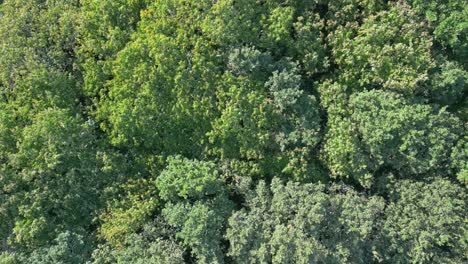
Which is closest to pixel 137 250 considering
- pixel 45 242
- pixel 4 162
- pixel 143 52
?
pixel 45 242

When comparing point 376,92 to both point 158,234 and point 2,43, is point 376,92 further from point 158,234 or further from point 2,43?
point 2,43

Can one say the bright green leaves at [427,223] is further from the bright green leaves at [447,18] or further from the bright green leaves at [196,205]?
the bright green leaves at [196,205]

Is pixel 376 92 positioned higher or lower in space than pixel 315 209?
higher

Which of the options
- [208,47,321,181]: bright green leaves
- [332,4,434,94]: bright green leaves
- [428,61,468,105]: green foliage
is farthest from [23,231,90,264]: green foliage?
[428,61,468,105]: green foliage

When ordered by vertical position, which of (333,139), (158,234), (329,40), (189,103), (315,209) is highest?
(329,40)

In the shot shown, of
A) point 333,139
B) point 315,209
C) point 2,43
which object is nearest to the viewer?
point 315,209

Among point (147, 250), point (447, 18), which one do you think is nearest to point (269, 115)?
point (147, 250)

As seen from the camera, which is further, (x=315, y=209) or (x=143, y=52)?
(x=143, y=52)

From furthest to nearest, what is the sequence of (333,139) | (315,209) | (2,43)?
(2,43) → (333,139) → (315,209)
